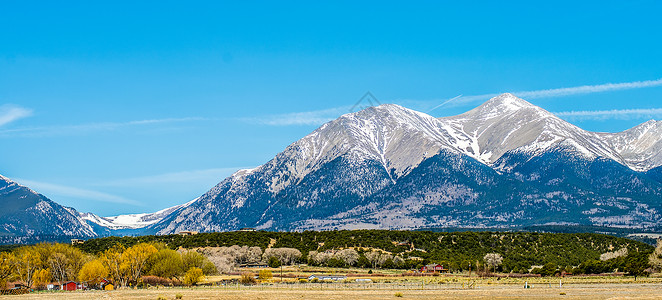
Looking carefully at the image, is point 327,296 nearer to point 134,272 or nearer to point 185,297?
point 185,297

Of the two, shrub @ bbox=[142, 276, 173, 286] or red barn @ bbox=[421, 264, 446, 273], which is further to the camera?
red barn @ bbox=[421, 264, 446, 273]

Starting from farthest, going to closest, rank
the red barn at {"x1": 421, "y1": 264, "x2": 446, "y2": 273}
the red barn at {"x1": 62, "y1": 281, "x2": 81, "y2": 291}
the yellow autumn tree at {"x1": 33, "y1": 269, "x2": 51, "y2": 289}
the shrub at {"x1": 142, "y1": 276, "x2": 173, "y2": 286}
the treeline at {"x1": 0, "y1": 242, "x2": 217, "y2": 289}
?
the red barn at {"x1": 421, "y1": 264, "x2": 446, "y2": 273} < the shrub at {"x1": 142, "y1": 276, "x2": 173, "y2": 286} < the yellow autumn tree at {"x1": 33, "y1": 269, "x2": 51, "y2": 289} < the treeline at {"x1": 0, "y1": 242, "x2": 217, "y2": 289} < the red barn at {"x1": 62, "y1": 281, "x2": 81, "y2": 291}

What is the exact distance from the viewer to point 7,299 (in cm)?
9294

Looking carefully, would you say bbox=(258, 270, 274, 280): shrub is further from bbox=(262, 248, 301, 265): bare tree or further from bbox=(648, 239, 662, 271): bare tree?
bbox=(648, 239, 662, 271): bare tree

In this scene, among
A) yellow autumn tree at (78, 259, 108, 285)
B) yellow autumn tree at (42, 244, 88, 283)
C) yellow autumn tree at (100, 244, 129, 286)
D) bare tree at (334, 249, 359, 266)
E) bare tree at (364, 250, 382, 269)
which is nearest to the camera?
yellow autumn tree at (100, 244, 129, 286)

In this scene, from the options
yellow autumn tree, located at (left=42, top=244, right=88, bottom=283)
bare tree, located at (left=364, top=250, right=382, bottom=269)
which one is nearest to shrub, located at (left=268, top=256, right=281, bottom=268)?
bare tree, located at (left=364, top=250, right=382, bottom=269)

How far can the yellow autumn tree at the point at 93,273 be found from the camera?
411 feet

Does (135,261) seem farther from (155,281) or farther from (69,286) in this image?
(69,286)

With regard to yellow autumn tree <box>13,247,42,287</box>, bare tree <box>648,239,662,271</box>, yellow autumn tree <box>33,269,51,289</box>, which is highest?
yellow autumn tree <box>13,247,42,287</box>

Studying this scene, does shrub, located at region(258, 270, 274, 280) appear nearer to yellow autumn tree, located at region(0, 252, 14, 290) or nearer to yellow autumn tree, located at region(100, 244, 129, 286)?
yellow autumn tree, located at region(100, 244, 129, 286)

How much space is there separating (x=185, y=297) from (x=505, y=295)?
38268 millimetres

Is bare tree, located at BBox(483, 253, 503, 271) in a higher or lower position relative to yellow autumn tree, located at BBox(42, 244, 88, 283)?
lower

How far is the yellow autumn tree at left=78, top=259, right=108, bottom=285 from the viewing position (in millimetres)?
125375

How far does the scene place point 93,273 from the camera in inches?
4938
